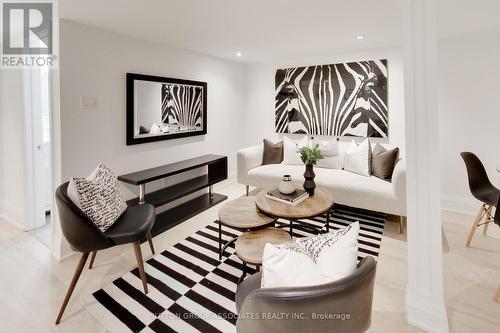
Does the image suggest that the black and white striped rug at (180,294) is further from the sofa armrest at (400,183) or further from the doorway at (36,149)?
the doorway at (36,149)

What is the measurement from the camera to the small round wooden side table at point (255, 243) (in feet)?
6.00

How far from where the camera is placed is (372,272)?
1039mm

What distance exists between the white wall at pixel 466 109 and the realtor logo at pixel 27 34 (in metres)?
Result: 4.41

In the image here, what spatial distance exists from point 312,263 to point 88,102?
277 centimetres

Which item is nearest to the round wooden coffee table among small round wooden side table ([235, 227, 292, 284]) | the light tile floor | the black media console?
small round wooden side table ([235, 227, 292, 284])

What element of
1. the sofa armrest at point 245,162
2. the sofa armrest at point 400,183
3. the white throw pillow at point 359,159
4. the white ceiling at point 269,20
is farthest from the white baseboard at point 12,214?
the sofa armrest at point 400,183

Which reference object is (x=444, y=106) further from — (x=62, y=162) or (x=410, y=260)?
(x=62, y=162)

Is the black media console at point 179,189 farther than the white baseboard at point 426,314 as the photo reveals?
Yes

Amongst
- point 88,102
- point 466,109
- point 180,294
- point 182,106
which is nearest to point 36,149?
point 88,102

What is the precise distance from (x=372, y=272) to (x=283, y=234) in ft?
3.70

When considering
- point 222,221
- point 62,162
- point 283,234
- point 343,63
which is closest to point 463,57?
point 343,63

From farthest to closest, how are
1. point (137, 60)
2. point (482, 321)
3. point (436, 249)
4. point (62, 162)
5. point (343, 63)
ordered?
point (343, 63) < point (137, 60) < point (62, 162) < point (482, 321) < point (436, 249)

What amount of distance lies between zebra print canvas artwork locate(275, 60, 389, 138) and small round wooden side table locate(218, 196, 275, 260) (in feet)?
7.64

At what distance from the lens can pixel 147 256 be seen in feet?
8.52
